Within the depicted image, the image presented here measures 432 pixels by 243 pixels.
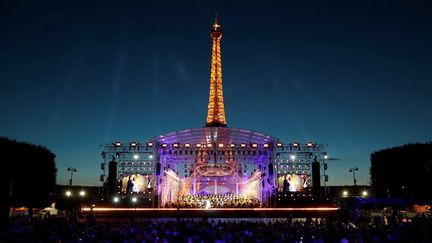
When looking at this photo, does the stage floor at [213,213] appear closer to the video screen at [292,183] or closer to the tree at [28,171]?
the tree at [28,171]

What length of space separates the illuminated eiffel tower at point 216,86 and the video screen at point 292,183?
1241 inches

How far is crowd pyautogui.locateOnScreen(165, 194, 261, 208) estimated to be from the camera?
136 feet

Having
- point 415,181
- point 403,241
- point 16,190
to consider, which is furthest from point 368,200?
point 16,190

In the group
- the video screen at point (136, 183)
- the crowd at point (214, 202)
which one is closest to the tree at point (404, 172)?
the crowd at point (214, 202)

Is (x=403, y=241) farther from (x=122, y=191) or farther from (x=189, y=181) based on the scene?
(x=189, y=181)

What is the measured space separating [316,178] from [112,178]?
21.3 m

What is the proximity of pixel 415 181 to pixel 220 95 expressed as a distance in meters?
43.7

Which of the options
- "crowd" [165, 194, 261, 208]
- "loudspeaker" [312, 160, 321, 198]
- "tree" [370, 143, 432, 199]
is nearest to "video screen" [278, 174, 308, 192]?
"loudspeaker" [312, 160, 321, 198]

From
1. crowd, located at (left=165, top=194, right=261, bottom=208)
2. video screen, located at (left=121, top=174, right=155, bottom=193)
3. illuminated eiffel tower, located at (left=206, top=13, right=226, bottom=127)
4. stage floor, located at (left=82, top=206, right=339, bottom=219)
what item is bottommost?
stage floor, located at (left=82, top=206, right=339, bottom=219)

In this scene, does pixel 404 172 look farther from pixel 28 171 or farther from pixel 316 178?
pixel 28 171

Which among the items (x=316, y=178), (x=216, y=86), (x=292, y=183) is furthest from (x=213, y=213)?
(x=216, y=86)

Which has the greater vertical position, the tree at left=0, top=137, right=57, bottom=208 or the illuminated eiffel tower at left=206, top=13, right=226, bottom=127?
the illuminated eiffel tower at left=206, top=13, right=226, bottom=127

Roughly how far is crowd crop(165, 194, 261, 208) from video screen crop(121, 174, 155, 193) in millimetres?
3063

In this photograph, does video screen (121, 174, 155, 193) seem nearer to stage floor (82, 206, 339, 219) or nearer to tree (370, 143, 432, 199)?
stage floor (82, 206, 339, 219)
